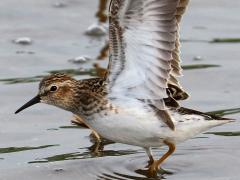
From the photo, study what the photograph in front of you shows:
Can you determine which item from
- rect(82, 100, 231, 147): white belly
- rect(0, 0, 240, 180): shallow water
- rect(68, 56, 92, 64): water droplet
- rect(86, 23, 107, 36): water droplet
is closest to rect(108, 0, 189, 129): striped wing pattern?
rect(82, 100, 231, 147): white belly

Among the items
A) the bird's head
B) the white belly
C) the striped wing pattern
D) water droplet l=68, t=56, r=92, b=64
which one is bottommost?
water droplet l=68, t=56, r=92, b=64

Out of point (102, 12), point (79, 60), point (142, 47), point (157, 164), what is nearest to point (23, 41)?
point (79, 60)

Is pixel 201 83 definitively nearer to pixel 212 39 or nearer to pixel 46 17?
pixel 212 39

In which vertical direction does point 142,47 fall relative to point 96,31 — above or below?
above

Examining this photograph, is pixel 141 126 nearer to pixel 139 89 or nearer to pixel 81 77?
pixel 139 89

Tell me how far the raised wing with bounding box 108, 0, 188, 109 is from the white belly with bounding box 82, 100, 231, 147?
0.63ft

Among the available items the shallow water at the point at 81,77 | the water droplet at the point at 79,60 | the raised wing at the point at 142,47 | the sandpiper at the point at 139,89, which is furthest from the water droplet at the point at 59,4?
the raised wing at the point at 142,47

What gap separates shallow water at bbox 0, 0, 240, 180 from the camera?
888 cm

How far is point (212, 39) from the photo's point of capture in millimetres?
12938

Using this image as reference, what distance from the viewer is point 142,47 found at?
8242 millimetres

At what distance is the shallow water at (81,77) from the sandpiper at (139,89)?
527 millimetres

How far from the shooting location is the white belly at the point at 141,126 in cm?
829

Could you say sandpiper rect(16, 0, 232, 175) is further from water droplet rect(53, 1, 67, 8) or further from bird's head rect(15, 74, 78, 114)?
water droplet rect(53, 1, 67, 8)

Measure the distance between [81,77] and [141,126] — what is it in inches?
131
